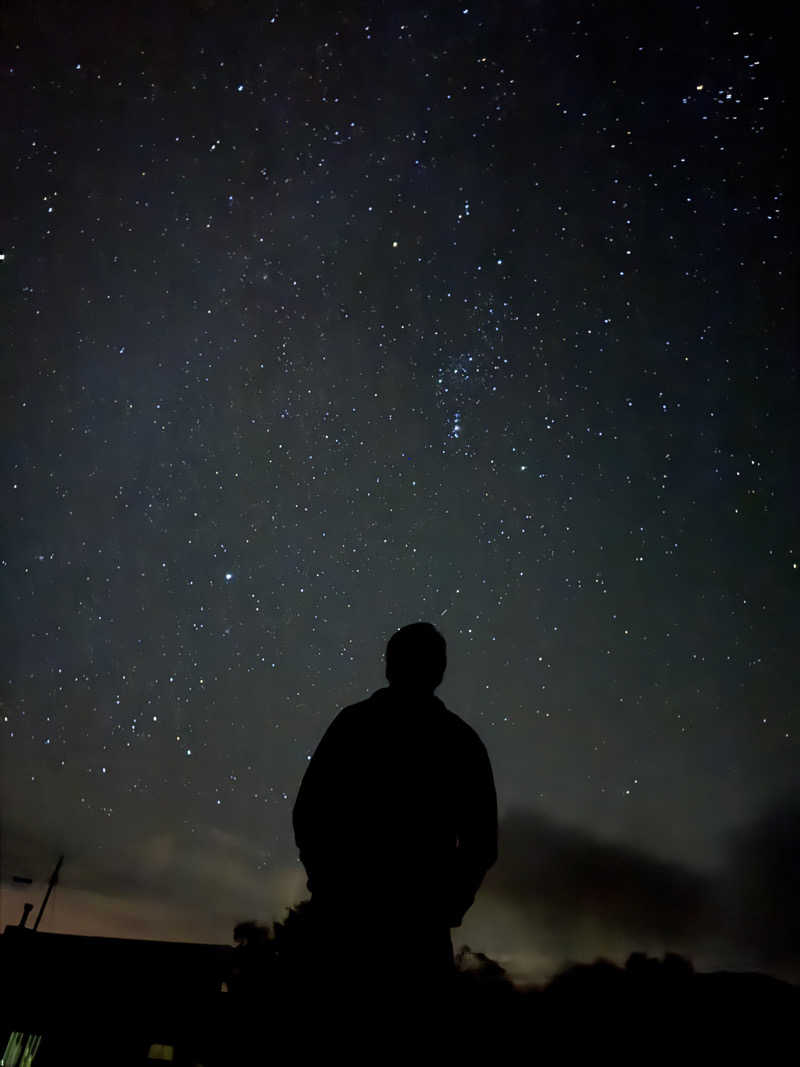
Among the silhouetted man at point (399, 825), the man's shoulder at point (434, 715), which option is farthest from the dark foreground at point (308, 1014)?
the man's shoulder at point (434, 715)

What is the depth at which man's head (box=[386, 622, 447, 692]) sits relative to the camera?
197 cm

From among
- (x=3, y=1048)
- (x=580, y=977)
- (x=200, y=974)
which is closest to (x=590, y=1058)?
(x=200, y=974)

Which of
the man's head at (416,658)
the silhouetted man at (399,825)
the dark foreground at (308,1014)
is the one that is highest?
the man's head at (416,658)

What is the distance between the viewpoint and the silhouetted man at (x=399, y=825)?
5.38 ft

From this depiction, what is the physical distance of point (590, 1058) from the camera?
70.1 ft

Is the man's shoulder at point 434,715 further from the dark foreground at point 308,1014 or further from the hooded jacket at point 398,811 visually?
the dark foreground at point 308,1014

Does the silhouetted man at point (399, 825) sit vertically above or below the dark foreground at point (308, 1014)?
above

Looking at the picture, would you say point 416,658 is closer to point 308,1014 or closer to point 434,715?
point 434,715

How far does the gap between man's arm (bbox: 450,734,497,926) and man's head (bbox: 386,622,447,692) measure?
24cm

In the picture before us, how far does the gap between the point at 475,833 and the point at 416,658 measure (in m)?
0.52

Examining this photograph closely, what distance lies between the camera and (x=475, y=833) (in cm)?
183

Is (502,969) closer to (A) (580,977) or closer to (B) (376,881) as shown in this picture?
(A) (580,977)

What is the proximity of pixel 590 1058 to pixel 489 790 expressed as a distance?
2644 cm

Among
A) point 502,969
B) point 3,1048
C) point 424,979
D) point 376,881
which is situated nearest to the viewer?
point 424,979
